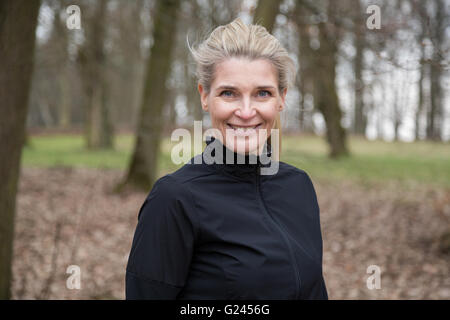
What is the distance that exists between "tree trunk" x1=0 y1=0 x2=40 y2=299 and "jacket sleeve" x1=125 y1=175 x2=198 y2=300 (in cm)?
249

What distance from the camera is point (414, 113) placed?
1102 inches

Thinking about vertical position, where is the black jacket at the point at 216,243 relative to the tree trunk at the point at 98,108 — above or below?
below

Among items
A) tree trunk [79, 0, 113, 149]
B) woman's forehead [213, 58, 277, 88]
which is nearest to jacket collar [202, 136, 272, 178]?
woman's forehead [213, 58, 277, 88]

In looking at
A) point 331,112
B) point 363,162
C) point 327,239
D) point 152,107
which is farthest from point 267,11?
point 331,112

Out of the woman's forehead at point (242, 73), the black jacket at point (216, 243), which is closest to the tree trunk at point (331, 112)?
the woman's forehead at point (242, 73)

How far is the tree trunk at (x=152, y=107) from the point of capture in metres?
10.1

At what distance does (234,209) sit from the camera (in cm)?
178

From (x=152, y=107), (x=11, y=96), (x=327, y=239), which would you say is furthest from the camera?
(x=152, y=107)

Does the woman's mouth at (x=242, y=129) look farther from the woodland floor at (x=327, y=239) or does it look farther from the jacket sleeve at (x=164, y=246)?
the woodland floor at (x=327, y=239)

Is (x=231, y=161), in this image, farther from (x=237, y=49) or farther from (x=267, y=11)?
(x=267, y=11)

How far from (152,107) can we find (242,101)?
8448 millimetres

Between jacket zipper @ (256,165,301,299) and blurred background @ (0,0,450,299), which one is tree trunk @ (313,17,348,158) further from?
jacket zipper @ (256,165,301,299)

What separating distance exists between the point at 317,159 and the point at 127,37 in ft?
32.8

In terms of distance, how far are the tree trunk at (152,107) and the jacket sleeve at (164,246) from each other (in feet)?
28.1
